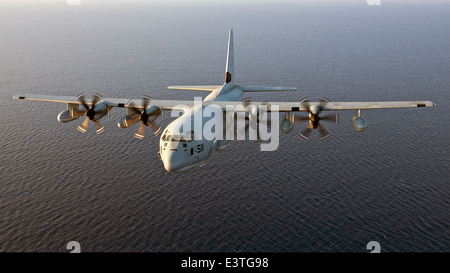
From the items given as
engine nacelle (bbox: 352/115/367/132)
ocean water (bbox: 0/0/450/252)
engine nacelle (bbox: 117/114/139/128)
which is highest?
engine nacelle (bbox: 117/114/139/128)

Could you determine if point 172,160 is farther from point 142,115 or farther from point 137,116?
point 137,116

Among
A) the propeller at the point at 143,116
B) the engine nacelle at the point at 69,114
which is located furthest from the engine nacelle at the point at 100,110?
the propeller at the point at 143,116

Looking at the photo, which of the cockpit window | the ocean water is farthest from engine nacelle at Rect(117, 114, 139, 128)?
the ocean water

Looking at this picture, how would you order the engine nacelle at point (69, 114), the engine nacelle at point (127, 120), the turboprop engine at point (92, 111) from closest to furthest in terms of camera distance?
the engine nacelle at point (127, 120), the turboprop engine at point (92, 111), the engine nacelle at point (69, 114)

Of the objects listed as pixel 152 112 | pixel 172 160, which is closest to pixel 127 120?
pixel 152 112

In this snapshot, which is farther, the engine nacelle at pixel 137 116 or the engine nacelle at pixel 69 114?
the engine nacelle at pixel 69 114

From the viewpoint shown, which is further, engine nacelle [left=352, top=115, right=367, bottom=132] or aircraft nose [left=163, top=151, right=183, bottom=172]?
engine nacelle [left=352, top=115, right=367, bottom=132]

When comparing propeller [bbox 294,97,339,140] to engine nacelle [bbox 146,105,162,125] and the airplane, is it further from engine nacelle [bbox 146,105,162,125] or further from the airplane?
engine nacelle [bbox 146,105,162,125]

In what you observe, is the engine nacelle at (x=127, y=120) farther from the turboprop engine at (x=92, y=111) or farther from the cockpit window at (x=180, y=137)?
the cockpit window at (x=180, y=137)

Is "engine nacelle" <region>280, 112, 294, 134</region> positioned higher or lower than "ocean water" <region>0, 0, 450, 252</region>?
higher

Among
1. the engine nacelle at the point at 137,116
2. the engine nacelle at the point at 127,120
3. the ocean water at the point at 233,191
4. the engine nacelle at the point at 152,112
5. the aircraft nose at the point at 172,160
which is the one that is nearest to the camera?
the aircraft nose at the point at 172,160
